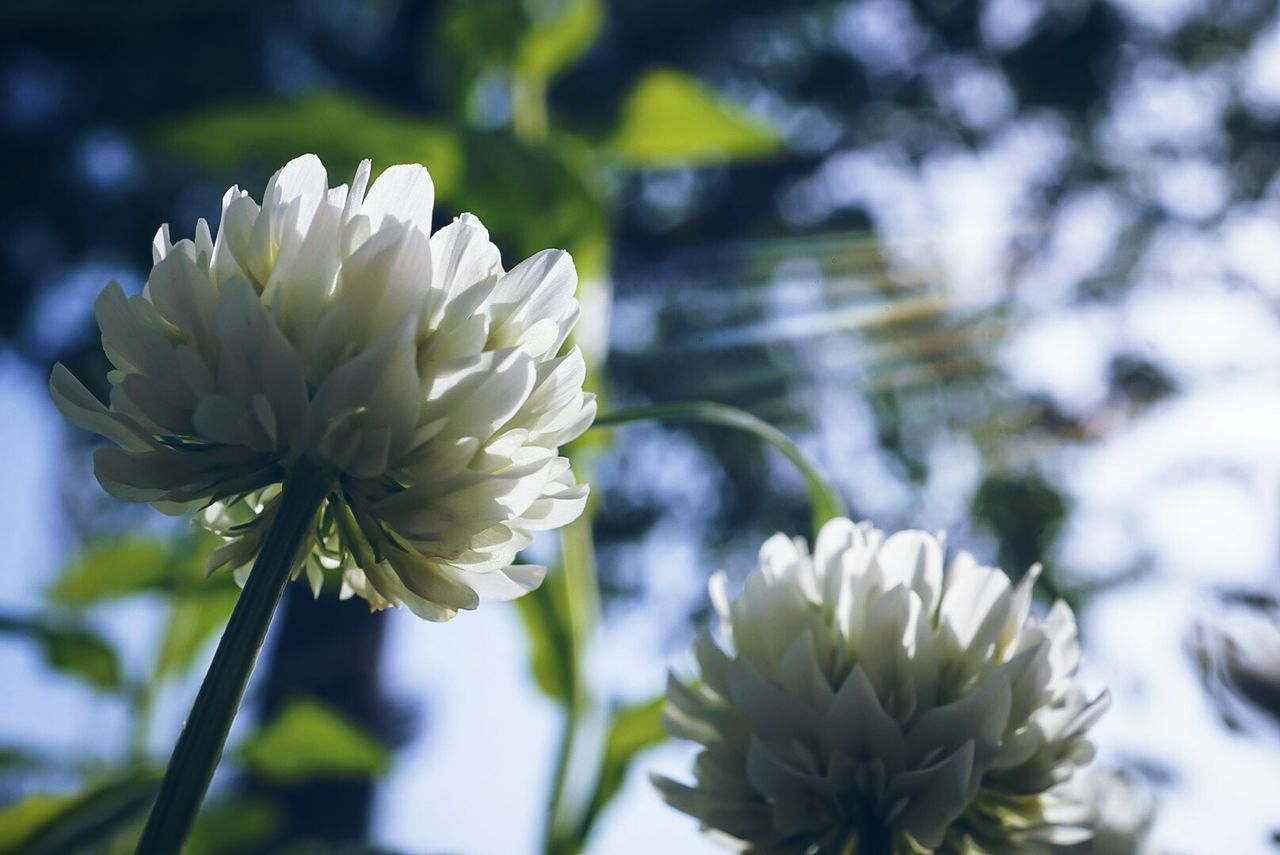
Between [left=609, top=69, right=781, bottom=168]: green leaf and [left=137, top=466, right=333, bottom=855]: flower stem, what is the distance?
677 mm

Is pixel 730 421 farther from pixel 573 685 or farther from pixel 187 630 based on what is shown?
pixel 187 630

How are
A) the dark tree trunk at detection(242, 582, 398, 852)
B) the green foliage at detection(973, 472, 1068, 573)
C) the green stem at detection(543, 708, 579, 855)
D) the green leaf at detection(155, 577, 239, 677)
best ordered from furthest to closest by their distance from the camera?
the green foliage at detection(973, 472, 1068, 573), the dark tree trunk at detection(242, 582, 398, 852), the green leaf at detection(155, 577, 239, 677), the green stem at detection(543, 708, 579, 855)

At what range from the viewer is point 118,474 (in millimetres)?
289

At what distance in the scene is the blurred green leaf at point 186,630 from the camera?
0.98 metres

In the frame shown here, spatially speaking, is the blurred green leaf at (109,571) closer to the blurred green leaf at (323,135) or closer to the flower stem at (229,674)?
the blurred green leaf at (323,135)

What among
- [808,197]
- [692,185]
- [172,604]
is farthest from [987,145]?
[172,604]

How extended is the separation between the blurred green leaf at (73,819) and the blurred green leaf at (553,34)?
2.34 ft

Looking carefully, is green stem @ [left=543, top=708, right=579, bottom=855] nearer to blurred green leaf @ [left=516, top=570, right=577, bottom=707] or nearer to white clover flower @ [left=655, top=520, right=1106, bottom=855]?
blurred green leaf @ [left=516, top=570, right=577, bottom=707]

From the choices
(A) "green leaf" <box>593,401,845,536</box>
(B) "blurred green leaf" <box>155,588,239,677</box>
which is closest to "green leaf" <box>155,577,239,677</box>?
(B) "blurred green leaf" <box>155,588,239,677</box>

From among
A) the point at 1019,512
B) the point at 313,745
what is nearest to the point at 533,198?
the point at 313,745

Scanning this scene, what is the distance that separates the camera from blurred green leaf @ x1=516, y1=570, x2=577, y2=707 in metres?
0.74

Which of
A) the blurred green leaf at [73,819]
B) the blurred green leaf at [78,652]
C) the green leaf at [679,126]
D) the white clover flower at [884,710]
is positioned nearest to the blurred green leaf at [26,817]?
the blurred green leaf at [73,819]

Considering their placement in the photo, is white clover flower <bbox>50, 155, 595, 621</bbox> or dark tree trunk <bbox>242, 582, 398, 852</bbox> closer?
white clover flower <bbox>50, 155, 595, 621</bbox>

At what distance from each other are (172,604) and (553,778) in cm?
50
